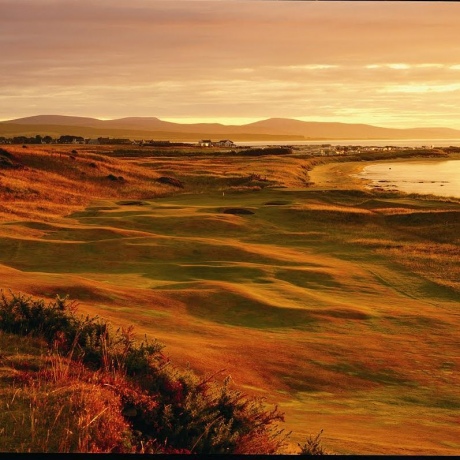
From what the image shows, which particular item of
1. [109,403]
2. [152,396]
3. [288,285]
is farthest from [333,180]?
[109,403]

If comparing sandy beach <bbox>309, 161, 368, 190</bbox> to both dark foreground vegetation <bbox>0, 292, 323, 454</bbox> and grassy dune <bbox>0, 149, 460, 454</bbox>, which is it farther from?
dark foreground vegetation <bbox>0, 292, 323, 454</bbox>

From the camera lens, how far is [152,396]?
36.3 ft

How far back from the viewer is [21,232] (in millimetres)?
44250

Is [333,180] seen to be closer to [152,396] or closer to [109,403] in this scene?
[152,396]

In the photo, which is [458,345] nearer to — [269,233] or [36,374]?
[36,374]

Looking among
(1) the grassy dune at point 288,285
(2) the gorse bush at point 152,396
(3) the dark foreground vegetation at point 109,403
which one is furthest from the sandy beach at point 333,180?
(3) the dark foreground vegetation at point 109,403

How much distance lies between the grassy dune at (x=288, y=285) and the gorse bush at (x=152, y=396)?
1802mm

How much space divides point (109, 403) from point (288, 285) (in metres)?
22.4

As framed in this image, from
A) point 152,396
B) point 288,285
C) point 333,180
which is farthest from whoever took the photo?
point 333,180

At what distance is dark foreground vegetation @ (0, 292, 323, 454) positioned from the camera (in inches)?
351

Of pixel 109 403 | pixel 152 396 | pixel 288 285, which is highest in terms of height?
pixel 109 403

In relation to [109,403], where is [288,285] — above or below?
below

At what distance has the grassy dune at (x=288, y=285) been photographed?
665 inches

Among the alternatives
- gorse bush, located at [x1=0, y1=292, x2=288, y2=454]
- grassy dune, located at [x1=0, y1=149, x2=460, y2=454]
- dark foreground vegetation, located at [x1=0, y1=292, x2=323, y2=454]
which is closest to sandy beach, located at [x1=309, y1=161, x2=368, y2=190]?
grassy dune, located at [x1=0, y1=149, x2=460, y2=454]
